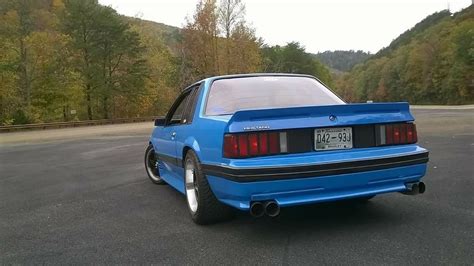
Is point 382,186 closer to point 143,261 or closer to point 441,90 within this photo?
point 143,261

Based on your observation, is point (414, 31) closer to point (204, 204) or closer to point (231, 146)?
point (204, 204)

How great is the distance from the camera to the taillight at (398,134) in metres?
4.13

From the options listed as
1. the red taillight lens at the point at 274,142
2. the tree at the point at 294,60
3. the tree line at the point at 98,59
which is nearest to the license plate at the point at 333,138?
the red taillight lens at the point at 274,142

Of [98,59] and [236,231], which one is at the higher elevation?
[98,59]

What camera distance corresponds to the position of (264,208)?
12.0 ft

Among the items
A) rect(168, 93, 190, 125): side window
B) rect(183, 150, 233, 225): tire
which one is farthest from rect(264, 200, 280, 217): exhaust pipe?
rect(168, 93, 190, 125): side window

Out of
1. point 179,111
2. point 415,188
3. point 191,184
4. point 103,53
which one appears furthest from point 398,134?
point 103,53

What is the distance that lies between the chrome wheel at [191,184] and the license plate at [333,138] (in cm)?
139

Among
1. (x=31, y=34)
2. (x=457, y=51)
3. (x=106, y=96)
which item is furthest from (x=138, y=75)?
(x=457, y=51)

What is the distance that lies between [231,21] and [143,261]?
47201 mm

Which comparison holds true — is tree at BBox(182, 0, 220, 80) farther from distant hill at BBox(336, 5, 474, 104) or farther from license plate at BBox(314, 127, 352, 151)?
license plate at BBox(314, 127, 352, 151)

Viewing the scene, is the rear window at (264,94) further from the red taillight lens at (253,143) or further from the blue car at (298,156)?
the red taillight lens at (253,143)

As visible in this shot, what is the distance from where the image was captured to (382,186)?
4004mm

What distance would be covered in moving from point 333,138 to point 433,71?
285ft
